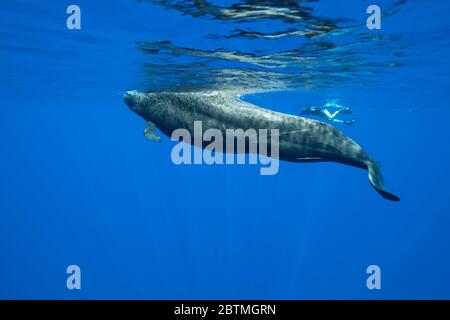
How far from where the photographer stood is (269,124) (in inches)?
325

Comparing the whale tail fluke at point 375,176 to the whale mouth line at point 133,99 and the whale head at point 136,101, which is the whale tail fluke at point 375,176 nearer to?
the whale head at point 136,101

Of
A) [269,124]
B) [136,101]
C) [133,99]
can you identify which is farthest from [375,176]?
[133,99]

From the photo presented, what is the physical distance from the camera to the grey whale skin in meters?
7.39

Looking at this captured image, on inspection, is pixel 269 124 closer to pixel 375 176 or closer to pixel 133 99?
pixel 375 176

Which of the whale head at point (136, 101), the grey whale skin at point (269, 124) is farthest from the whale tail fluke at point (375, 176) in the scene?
Answer: the whale head at point (136, 101)

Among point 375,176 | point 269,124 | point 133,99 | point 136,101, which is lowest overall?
point 375,176

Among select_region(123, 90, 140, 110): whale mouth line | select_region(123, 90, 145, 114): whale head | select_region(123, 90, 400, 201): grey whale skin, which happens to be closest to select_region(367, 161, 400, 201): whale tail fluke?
select_region(123, 90, 400, 201): grey whale skin

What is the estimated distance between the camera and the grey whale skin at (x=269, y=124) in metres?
7.39

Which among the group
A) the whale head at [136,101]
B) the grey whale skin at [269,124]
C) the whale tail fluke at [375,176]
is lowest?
the whale tail fluke at [375,176]

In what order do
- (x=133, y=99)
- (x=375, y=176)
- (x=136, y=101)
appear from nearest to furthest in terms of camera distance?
(x=375, y=176) → (x=136, y=101) → (x=133, y=99)

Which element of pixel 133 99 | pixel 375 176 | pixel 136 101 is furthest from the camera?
pixel 133 99

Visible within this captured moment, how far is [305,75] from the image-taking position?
754 inches
